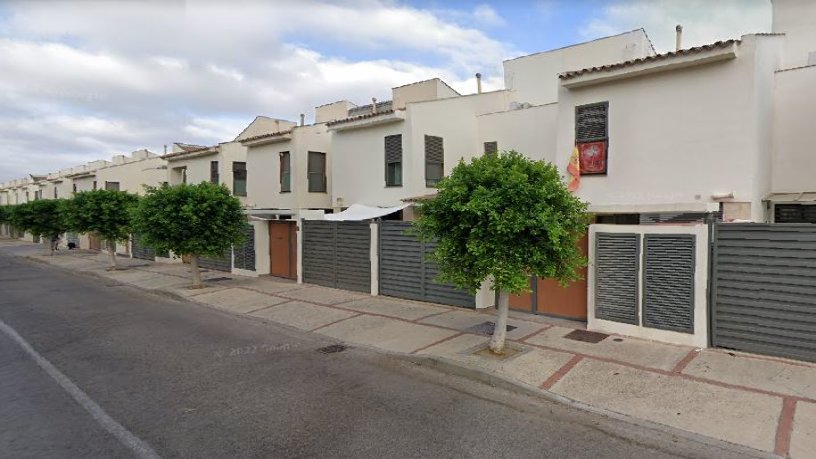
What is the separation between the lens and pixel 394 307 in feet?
36.7

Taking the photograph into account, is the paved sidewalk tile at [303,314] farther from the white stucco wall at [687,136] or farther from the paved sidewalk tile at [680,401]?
the white stucco wall at [687,136]

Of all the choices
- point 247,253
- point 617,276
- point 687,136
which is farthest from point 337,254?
point 687,136

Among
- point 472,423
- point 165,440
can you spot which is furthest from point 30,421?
point 472,423

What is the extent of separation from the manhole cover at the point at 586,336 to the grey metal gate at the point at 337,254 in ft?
20.6

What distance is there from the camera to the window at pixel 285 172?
1931 centimetres

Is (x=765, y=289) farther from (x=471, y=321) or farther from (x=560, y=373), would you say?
(x=471, y=321)

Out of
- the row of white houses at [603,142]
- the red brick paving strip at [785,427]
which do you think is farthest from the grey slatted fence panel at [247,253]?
the red brick paving strip at [785,427]

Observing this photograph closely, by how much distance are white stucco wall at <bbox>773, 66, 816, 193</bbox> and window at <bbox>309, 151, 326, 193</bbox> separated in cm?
1556

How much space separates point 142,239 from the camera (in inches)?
583

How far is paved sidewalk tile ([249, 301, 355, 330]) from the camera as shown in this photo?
10.0m

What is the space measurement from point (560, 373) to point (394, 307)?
5408mm

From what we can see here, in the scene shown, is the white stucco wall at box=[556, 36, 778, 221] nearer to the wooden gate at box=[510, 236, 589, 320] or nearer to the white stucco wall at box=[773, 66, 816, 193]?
the white stucco wall at box=[773, 66, 816, 193]

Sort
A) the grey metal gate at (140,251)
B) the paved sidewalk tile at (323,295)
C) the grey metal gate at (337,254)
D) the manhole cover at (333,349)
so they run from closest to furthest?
the manhole cover at (333,349), the paved sidewalk tile at (323,295), the grey metal gate at (337,254), the grey metal gate at (140,251)

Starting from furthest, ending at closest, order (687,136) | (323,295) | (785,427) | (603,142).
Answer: (323,295) < (603,142) < (687,136) < (785,427)
